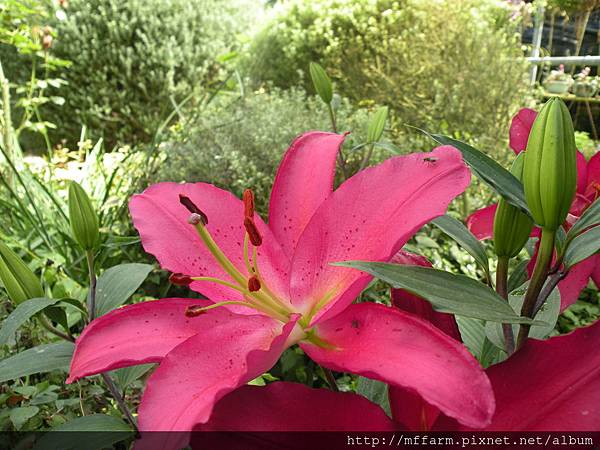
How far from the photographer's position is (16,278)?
0.42 metres

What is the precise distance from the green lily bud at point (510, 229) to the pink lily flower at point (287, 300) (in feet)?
0.18

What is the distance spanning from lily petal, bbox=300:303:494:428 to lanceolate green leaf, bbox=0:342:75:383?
0.22 m

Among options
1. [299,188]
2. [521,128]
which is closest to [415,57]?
[521,128]

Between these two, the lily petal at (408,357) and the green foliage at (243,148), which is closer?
the lily petal at (408,357)

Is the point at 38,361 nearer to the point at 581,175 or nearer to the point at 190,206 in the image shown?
the point at 190,206

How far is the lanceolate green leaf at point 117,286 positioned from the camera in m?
0.48

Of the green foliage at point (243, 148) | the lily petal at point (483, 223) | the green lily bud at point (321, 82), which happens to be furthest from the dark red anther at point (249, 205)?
the green foliage at point (243, 148)

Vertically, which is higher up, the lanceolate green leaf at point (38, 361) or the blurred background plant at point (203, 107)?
the lanceolate green leaf at point (38, 361)

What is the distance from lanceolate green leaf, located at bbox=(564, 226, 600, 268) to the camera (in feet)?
0.87

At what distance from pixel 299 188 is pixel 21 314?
21cm

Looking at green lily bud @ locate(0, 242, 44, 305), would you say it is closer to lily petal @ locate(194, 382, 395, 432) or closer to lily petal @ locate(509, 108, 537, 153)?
lily petal @ locate(194, 382, 395, 432)

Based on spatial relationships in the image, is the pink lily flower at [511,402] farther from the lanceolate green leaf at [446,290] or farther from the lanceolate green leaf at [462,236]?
the lanceolate green leaf at [462,236]

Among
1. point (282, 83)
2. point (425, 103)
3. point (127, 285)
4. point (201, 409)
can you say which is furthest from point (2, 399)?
point (282, 83)

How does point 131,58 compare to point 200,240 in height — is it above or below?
below
